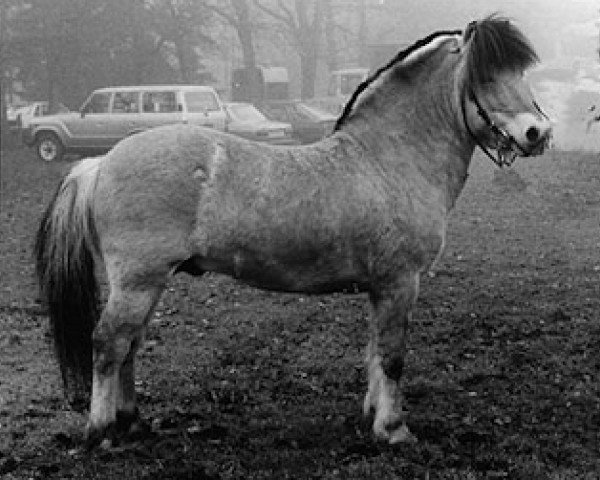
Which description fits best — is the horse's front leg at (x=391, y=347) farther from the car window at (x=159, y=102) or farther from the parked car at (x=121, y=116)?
the car window at (x=159, y=102)

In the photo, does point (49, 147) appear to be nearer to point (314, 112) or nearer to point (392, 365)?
point (314, 112)

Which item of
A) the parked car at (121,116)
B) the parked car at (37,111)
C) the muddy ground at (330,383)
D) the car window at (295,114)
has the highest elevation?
the muddy ground at (330,383)

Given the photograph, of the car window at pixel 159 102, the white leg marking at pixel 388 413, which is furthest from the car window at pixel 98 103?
the white leg marking at pixel 388 413

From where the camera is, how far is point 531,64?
528 centimetres

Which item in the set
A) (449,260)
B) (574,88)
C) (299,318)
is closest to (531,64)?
(299,318)

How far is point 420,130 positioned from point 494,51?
686 mm

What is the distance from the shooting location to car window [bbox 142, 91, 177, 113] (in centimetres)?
2575

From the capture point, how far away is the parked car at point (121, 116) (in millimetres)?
25312

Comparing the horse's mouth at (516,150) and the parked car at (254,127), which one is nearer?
the horse's mouth at (516,150)

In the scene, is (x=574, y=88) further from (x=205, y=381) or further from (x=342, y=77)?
(x=205, y=381)

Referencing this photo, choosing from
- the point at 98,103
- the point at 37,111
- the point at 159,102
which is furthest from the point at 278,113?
the point at 37,111

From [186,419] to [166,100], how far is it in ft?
68.4

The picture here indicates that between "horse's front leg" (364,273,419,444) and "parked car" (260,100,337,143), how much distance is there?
23968 millimetres

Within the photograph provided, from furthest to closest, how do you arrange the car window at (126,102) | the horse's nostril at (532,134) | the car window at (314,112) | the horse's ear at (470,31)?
the car window at (314,112) < the car window at (126,102) < the horse's ear at (470,31) < the horse's nostril at (532,134)
